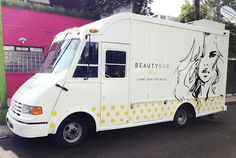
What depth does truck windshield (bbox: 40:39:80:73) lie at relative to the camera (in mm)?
5414

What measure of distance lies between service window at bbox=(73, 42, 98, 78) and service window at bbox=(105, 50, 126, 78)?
0.32 metres

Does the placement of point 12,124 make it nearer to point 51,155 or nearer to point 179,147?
point 51,155

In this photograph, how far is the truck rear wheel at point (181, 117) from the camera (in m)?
7.25

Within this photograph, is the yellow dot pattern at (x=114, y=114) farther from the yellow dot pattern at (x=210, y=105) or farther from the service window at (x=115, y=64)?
the yellow dot pattern at (x=210, y=105)

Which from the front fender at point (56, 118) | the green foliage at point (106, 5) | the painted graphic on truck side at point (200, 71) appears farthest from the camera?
the green foliage at point (106, 5)

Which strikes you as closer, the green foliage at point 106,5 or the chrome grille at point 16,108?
the chrome grille at point 16,108

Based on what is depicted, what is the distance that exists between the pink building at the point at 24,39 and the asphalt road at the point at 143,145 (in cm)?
665

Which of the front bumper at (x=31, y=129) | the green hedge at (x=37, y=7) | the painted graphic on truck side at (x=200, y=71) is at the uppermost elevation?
the green hedge at (x=37, y=7)

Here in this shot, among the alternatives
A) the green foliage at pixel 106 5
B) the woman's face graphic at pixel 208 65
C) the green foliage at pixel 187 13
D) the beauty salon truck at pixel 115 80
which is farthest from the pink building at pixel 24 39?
the green foliage at pixel 187 13

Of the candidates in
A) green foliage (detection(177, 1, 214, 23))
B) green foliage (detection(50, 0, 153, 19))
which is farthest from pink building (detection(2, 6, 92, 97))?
green foliage (detection(177, 1, 214, 23))

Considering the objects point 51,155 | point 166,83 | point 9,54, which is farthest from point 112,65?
point 9,54

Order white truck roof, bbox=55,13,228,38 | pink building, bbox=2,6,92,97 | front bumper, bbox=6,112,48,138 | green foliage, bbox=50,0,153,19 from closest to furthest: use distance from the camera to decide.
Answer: front bumper, bbox=6,112,48,138, white truck roof, bbox=55,13,228,38, pink building, bbox=2,6,92,97, green foliage, bbox=50,0,153,19

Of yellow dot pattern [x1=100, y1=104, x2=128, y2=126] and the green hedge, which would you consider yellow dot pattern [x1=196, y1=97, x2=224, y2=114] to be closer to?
yellow dot pattern [x1=100, y1=104, x2=128, y2=126]

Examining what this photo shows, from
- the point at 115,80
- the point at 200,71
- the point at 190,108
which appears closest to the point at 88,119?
the point at 115,80
